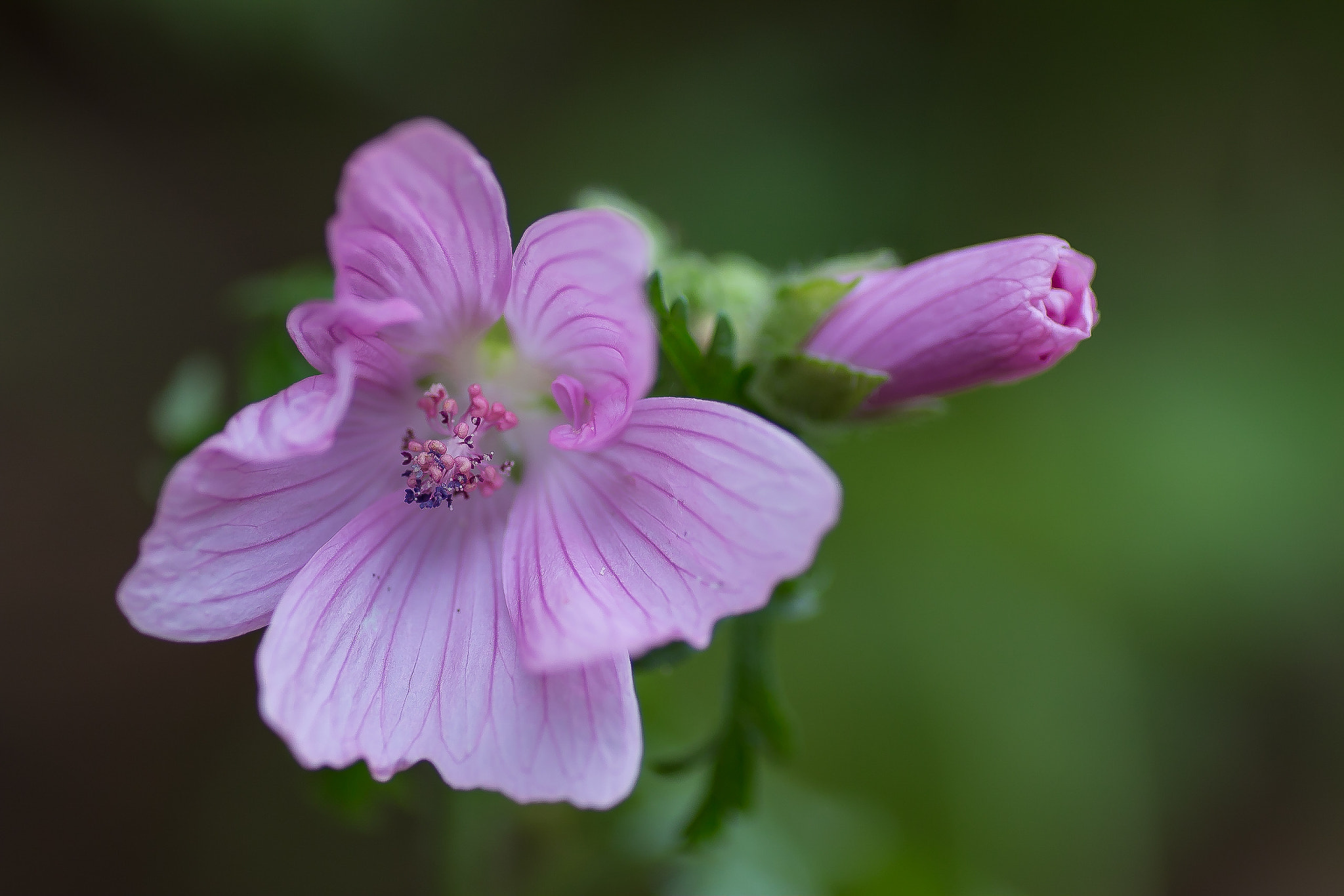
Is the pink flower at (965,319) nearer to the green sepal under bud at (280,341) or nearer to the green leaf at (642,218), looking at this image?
the green leaf at (642,218)

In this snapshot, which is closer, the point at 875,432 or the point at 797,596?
the point at 797,596

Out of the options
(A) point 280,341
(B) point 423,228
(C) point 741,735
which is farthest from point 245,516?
(C) point 741,735

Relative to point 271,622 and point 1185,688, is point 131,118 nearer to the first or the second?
point 271,622

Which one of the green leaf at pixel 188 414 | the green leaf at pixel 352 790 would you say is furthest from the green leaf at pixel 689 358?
the green leaf at pixel 188 414

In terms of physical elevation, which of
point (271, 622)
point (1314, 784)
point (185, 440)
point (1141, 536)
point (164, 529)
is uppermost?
point (164, 529)

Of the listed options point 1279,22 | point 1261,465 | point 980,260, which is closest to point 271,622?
point 980,260

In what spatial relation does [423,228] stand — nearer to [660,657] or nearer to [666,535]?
[666,535]

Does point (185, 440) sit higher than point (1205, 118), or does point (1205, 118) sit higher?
point (1205, 118)
